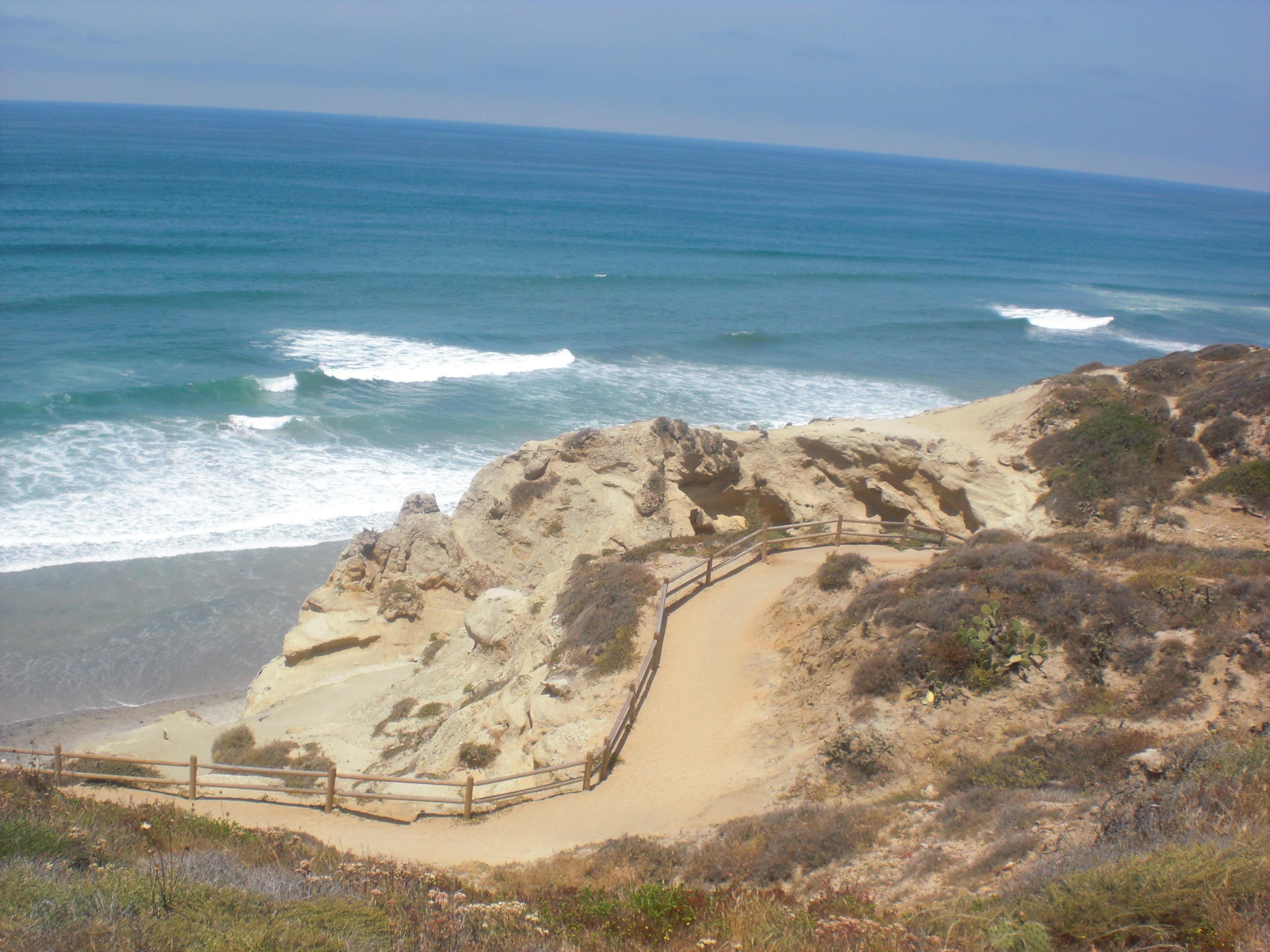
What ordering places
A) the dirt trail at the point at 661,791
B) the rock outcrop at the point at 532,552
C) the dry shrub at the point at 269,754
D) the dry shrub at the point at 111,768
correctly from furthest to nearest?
the rock outcrop at the point at 532,552 < the dry shrub at the point at 269,754 < the dry shrub at the point at 111,768 < the dirt trail at the point at 661,791

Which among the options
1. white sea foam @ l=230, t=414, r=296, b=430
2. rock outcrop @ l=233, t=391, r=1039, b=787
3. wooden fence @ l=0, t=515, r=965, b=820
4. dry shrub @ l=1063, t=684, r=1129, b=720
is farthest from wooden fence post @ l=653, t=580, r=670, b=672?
white sea foam @ l=230, t=414, r=296, b=430

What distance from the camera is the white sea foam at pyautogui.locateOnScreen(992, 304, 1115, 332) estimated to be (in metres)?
57.2

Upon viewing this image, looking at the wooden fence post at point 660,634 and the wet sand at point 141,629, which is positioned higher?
the wooden fence post at point 660,634

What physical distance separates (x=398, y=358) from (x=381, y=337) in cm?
347

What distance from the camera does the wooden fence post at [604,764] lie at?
1059 centimetres

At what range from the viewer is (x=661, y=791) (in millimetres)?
10273

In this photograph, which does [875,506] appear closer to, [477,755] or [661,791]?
[661,791]

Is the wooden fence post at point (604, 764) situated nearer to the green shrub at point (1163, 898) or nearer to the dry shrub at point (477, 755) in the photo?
the dry shrub at point (477, 755)

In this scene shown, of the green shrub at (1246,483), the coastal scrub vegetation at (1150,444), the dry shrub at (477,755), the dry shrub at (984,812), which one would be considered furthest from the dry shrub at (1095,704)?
the green shrub at (1246,483)

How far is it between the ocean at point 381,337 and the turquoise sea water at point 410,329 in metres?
0.20

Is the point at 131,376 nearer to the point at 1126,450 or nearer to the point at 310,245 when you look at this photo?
the point at 310,245

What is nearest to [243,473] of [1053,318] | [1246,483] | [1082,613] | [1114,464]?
[1114,464]

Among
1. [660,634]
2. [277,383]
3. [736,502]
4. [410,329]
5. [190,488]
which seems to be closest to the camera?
[660,634]

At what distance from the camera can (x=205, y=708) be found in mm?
17031
